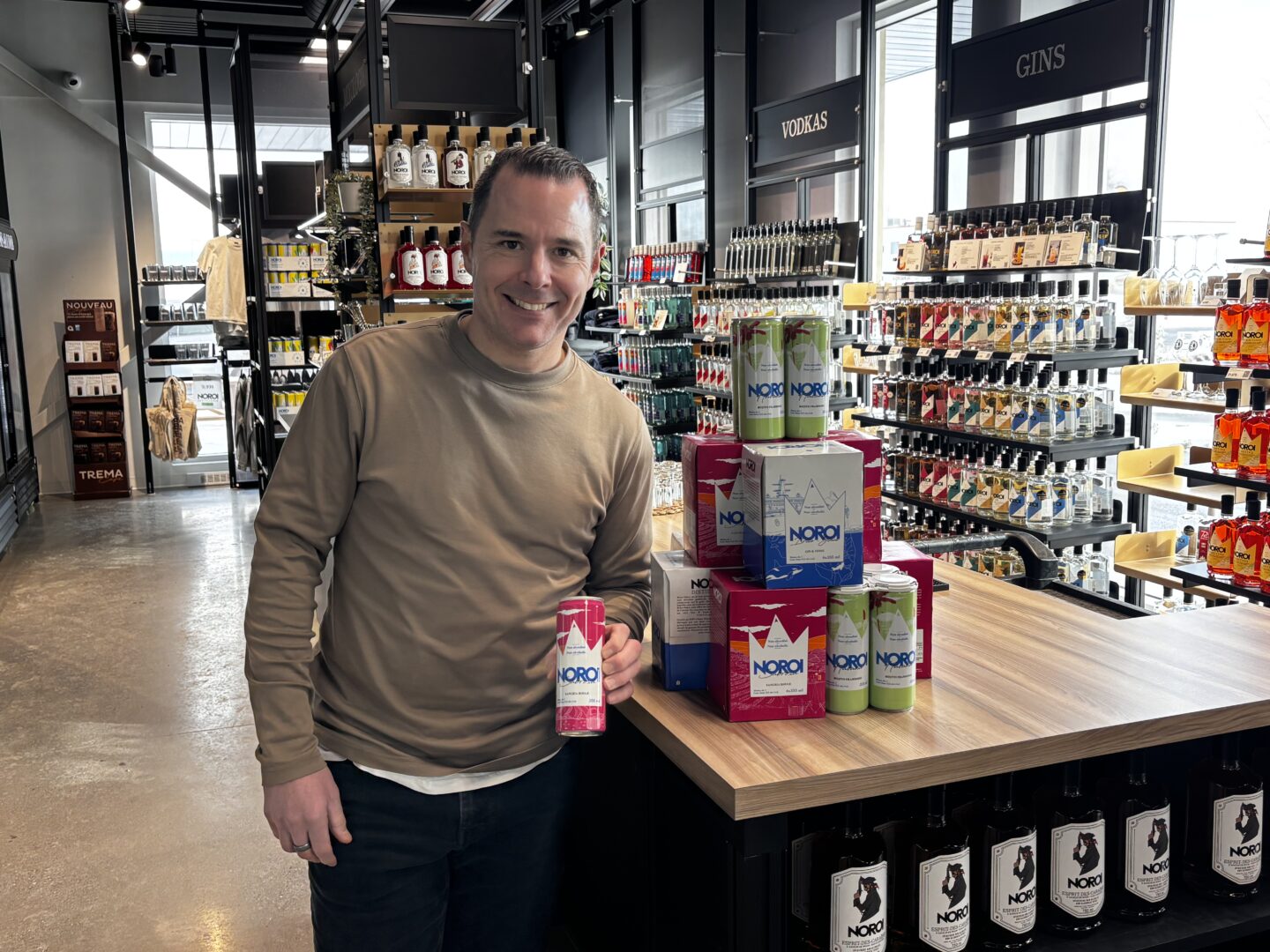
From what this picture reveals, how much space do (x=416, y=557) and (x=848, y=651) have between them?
72 centimetres

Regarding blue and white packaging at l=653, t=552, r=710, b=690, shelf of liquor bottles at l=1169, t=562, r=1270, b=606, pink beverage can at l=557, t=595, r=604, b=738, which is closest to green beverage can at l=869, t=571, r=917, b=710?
blue and white packaging at l=653, t=552, r=710, b=690

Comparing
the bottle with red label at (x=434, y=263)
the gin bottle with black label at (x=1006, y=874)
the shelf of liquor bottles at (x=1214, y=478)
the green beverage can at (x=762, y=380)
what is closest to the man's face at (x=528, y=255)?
the green beverage can at (x=762, y=380)

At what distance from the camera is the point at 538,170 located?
1697 millimetres

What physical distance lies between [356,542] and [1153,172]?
422 cm

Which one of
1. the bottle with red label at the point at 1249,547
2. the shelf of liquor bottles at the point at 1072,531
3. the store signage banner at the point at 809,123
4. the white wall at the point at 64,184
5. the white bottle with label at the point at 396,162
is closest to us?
the bottle with red label at the point at 1249,547

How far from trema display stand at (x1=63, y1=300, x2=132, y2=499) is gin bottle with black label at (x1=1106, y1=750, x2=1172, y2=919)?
10702 millimetres

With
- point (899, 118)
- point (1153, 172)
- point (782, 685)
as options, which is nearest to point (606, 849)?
point (782, 685)

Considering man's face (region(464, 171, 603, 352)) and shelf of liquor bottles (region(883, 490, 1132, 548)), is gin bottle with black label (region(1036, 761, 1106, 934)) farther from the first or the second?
shelf of liquor bottles (region(883, 490, 1132, 548))

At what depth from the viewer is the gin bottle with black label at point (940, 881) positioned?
5.80 feet

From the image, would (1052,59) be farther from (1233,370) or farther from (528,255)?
(528,255)

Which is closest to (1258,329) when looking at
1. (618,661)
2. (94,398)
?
(618,661)

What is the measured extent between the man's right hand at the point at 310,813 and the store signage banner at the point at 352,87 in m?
4.71

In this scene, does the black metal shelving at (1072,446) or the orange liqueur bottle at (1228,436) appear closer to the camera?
the orange liqueur bottle at (1228,436)

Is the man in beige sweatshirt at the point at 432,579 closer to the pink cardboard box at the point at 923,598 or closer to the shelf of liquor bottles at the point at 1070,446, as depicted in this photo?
the pink cardboard box at the point at 923,598
